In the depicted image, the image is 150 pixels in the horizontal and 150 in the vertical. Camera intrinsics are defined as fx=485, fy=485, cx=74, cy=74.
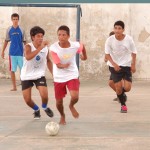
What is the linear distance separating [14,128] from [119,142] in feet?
5.90

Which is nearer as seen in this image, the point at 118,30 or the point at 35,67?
the point at 35,67

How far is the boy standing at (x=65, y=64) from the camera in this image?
693cm

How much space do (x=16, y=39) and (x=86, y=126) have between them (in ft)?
17.5

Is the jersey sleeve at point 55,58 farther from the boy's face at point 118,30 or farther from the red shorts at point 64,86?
the boy's face at point 118,30

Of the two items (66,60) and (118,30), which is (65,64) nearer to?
(66,60)

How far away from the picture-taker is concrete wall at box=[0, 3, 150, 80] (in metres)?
13.8

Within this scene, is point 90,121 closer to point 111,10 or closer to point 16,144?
point 16,144

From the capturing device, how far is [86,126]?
282 inches

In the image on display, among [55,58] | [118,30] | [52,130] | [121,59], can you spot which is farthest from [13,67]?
[52,130]

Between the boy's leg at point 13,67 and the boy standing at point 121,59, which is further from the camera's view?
the boy's leg at point 13,67

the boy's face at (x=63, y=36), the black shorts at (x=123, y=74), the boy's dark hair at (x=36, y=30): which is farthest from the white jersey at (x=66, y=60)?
the black shorts at (x=123, y=74)

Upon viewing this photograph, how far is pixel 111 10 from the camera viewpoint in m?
13.9

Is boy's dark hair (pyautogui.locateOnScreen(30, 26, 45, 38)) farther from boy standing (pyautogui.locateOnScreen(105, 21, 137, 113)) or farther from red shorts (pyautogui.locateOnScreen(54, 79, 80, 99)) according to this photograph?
boy standing (pyautogui.locateOnScreen(105, 21, 137, 113))

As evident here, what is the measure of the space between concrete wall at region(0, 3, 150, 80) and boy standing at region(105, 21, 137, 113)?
5243 millimetres
